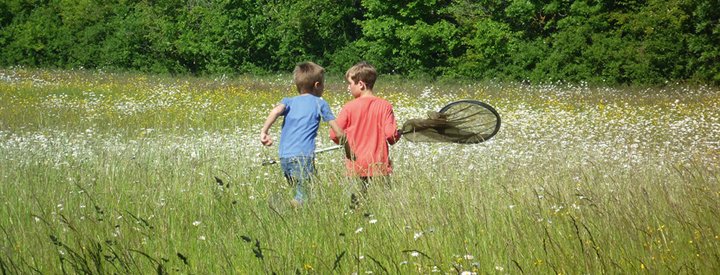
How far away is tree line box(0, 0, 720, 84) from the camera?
2386 centimetres

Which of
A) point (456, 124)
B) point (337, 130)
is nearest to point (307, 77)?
point (337, 130)

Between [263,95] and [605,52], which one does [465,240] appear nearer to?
[263,95]

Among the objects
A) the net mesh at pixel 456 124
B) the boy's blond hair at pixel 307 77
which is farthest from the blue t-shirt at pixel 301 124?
the net mesh at pixel 456 124

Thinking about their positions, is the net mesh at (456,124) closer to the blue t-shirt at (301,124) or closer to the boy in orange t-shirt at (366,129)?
the boy in orange t-shirt at (366,129)

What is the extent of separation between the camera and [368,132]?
21.5 ft

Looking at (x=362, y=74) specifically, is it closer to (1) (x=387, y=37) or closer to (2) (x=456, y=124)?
(2) (x=456, y=124)

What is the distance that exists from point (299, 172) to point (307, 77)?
66 centimetres

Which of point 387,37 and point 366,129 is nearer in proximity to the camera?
point 366,129

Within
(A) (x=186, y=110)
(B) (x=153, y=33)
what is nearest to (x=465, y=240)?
(A) (x=186, y=110)

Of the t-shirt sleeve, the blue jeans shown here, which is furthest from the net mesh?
the blue jeans

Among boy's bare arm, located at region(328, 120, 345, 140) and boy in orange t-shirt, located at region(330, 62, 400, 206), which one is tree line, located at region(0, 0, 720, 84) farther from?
boy's bare arm, located at region(328, 120, 345, 140)

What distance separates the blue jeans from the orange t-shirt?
0.23 meters

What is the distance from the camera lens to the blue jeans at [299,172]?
19.9 ft

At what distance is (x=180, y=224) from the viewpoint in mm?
5484
